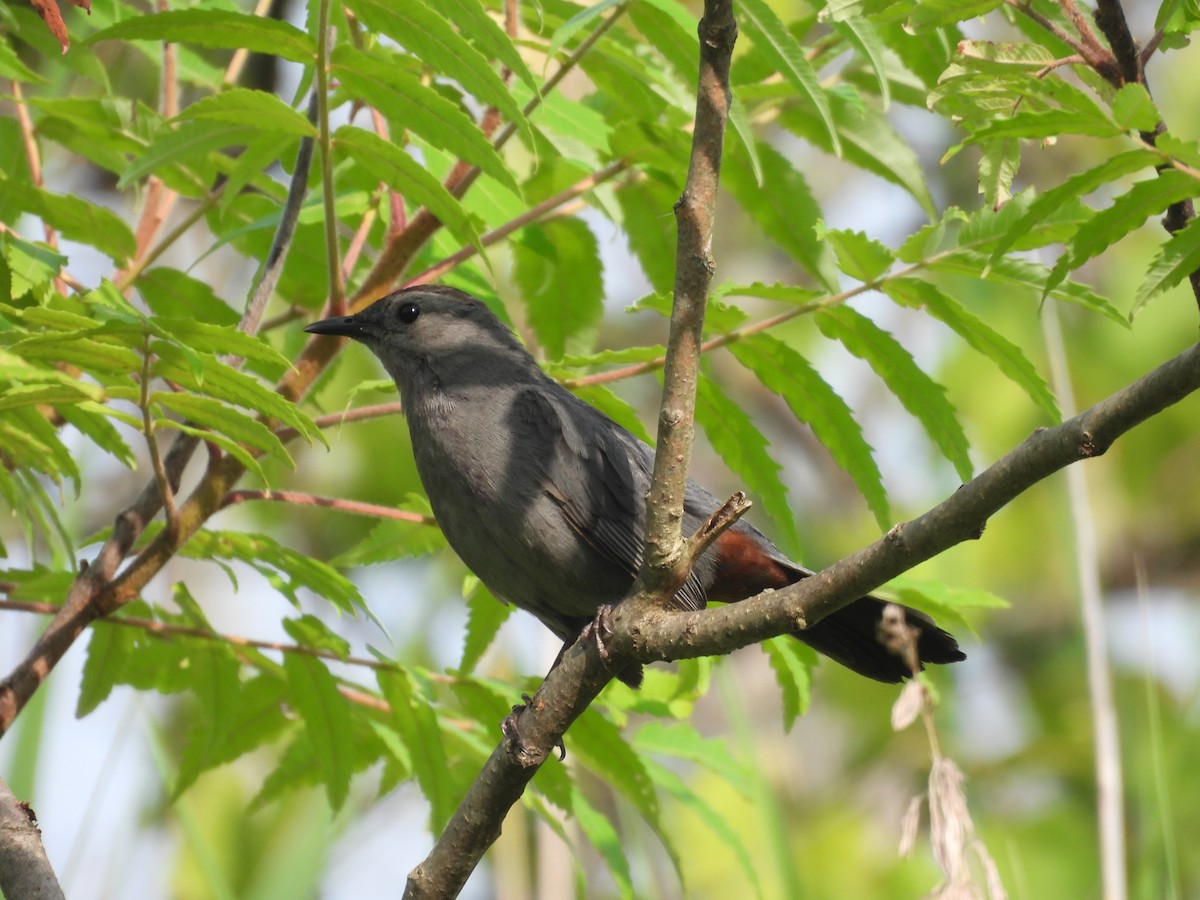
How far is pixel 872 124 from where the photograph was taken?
147 inches

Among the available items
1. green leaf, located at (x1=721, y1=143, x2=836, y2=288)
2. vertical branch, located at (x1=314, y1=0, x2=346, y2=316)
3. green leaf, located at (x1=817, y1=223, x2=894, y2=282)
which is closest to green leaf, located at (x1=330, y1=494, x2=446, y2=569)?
vertical branch, located at (x1=314, y1=0, x2=346, y2=316)

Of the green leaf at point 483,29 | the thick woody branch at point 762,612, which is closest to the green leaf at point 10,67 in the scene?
the green leaf at point 483,29

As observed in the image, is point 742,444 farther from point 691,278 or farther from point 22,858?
point 22,858

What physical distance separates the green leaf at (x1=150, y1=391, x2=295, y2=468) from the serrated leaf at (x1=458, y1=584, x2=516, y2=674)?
3.46 feet

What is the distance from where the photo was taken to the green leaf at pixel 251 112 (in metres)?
2.97

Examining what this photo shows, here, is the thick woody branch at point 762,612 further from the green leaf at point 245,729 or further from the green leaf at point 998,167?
the green leaf at point 245,729

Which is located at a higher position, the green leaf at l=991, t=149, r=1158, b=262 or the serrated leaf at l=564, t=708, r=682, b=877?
the green leaf at l=991, t=149, r=1158, b=262

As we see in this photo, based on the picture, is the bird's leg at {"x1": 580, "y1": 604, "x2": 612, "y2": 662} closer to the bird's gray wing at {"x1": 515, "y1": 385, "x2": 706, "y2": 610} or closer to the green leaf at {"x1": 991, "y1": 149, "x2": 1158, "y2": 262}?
the bird's gray wing at {"x1": 515, "y1": 385, "x2": 706, "y2": 610}

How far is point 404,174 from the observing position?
307 cm

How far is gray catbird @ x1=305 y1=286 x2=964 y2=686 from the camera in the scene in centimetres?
374

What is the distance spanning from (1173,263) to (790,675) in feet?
5.33

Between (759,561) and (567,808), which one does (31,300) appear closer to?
(567,808)

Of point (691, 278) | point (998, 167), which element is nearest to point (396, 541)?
point (691, 278)

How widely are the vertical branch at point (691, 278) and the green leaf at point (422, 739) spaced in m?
1.06
